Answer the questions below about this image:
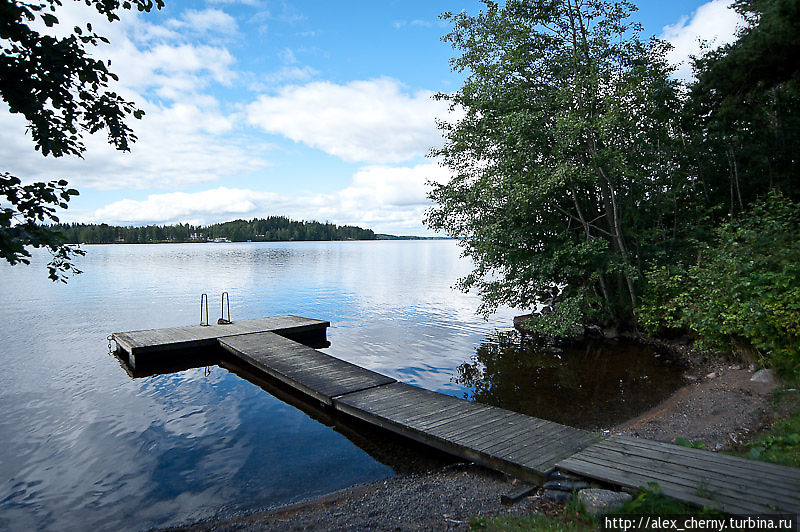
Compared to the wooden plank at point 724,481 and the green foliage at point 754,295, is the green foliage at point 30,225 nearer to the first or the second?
the wooden plank at point 724,481

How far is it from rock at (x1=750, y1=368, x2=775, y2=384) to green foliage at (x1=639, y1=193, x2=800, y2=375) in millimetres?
206

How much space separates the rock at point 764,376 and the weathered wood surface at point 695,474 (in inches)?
205

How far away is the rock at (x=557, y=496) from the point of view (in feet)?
16.9

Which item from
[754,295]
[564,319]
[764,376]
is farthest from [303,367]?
[754,295]

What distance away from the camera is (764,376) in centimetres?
942

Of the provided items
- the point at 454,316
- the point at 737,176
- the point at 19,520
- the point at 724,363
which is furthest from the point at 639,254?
the point at 19,520

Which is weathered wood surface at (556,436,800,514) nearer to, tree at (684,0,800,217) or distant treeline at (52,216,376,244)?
tree at (684,0,800,217)

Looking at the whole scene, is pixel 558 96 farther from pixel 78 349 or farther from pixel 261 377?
pixel 78 349

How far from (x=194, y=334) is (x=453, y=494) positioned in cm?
1254

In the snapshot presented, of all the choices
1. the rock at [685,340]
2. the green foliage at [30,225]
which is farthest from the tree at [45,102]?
the rock at [685,340]

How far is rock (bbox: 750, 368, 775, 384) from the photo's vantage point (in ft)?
30.3

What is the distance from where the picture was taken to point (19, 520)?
6.12 meters

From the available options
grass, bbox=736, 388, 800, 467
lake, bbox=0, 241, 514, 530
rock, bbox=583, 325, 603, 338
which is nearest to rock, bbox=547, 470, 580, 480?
grass, bbox=736, 388, 800, 467

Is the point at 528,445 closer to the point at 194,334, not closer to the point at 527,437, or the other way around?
the point at 527,437
